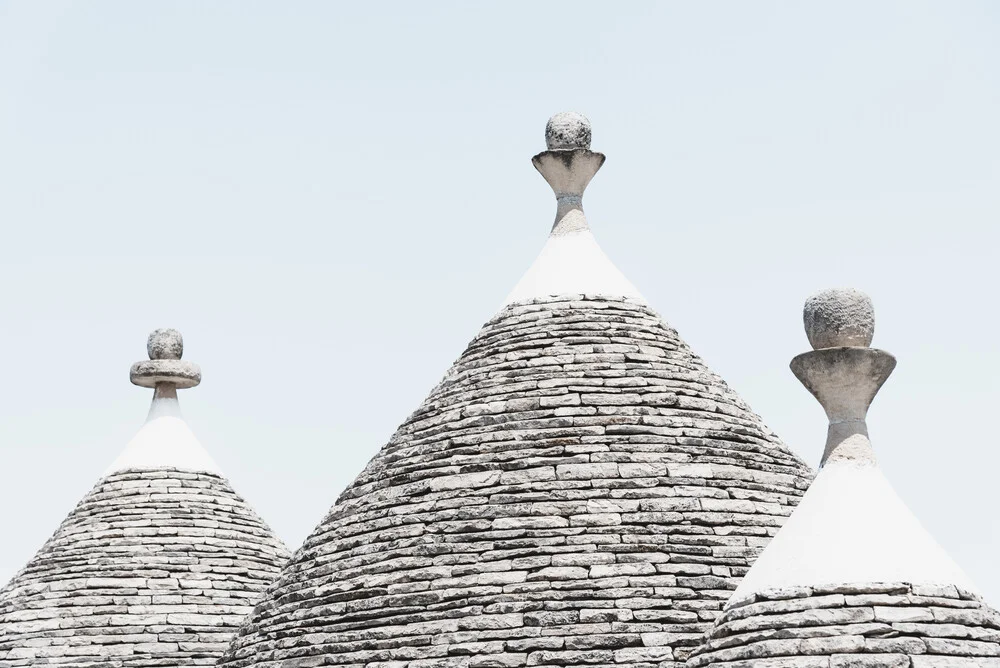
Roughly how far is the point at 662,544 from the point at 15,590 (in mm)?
7804

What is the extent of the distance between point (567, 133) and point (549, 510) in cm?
404

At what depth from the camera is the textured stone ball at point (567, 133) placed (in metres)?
16.9

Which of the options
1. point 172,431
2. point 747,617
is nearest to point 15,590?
point 172,431

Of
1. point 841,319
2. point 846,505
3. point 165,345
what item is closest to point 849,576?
point 846,505

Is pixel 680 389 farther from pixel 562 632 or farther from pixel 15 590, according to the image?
pixel 15 590

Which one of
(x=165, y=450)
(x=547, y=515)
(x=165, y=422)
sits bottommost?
(x=547, y=515)

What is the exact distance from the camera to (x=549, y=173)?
16891 mm

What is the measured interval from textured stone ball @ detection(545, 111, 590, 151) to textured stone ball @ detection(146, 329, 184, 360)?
569 cm

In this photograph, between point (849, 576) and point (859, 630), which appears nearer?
point (859, 630)

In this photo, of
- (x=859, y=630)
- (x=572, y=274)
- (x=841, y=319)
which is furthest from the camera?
(x=572, y=274)

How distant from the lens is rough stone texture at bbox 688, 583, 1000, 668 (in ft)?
34.2

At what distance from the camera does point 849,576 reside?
35.6ft

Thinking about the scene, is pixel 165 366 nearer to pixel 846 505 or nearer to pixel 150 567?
pixel 150 567

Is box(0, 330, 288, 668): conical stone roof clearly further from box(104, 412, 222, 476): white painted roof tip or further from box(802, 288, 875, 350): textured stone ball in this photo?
box(802, 288, 875, 350): textured stone ball
